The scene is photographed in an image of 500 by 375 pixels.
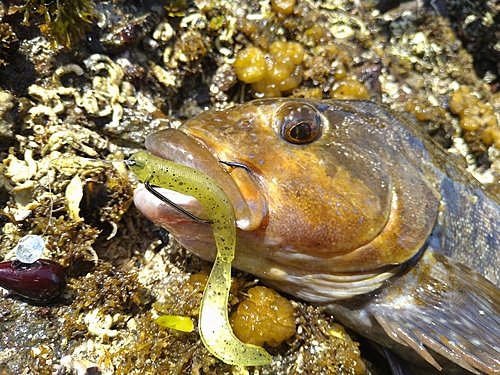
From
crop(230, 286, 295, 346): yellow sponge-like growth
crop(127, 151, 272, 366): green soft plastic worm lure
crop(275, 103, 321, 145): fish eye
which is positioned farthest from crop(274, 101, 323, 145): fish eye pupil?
crop(230, 286, 295, 346): yellow sponge-like growth

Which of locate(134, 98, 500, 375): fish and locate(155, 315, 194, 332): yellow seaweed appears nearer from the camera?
locate(134, 98, 500, 375): fish

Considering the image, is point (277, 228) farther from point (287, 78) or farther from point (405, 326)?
point (287, 78)

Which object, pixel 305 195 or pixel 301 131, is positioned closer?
pixel 305 195

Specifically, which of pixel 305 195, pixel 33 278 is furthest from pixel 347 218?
pixel 33 278

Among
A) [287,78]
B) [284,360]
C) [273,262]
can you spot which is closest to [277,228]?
[273,262]

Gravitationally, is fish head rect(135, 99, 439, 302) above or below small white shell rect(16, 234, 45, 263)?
above

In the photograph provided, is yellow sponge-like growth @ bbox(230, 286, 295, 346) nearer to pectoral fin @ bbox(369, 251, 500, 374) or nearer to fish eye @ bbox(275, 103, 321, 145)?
pectoral fin @ bbox(369, 251, 500, 374)

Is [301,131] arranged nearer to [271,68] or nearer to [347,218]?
[347,218]
